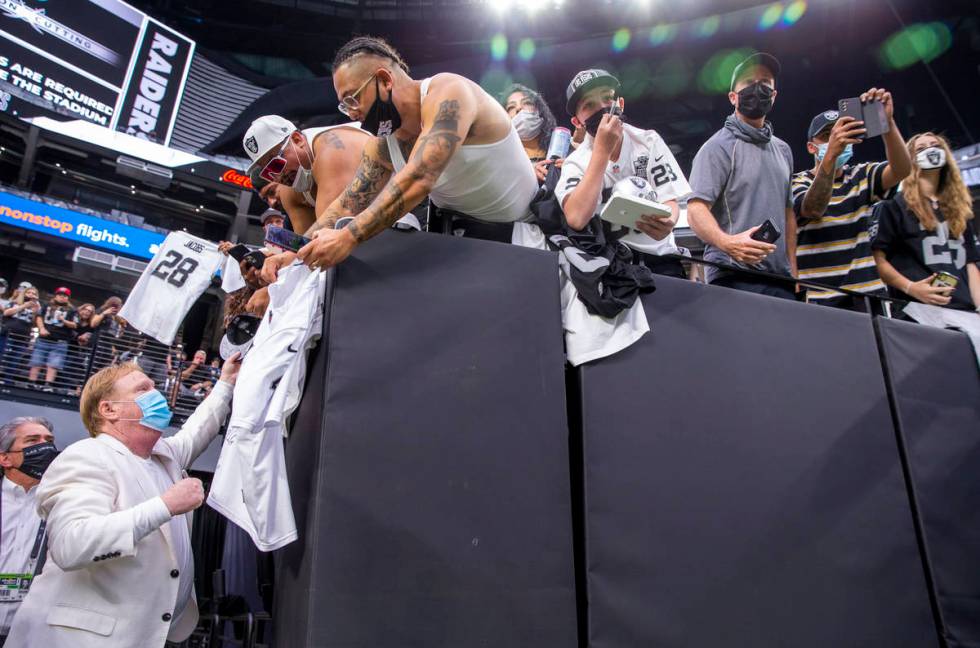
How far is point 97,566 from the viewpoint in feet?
9.22

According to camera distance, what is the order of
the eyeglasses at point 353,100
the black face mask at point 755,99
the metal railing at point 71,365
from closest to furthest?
the eyeglasses at point 353,100, the black face mask at point 755,99, the metal railing at point 71,365

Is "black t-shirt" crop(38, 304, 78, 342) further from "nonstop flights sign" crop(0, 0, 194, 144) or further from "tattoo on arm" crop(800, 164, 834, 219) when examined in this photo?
"tattoo on arm" crop(800, 164, 834, 219)

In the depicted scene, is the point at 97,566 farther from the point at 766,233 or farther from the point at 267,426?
the point at 766,233

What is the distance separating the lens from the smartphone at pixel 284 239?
2.51 metres

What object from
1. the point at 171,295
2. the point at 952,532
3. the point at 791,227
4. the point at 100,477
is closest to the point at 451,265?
the point at 100,477

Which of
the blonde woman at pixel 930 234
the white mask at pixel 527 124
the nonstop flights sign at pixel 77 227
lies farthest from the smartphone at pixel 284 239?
the nonstop flights sign at pixel 77 227

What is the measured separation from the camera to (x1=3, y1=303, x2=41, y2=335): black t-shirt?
10.2m

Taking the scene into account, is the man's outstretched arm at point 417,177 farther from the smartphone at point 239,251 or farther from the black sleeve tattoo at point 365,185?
the smartphone at point 239,251

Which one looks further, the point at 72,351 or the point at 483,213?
the point at 72,351

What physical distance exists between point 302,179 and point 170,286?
3.87m

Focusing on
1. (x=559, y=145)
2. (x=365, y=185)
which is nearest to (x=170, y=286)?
(x=559, y=145)

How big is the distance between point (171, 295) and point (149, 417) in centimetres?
361

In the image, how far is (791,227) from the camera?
12.5ft

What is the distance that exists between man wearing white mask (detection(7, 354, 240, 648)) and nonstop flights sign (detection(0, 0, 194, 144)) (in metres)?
18.2
